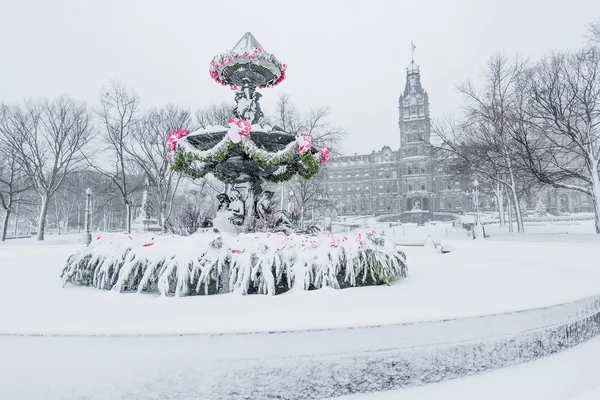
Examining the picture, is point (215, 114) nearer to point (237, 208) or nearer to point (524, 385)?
point (237, 208)

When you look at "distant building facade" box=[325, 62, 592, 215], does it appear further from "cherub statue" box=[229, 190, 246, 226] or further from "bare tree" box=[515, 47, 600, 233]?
"cherub statue" box=[229, 190, 246, 226]

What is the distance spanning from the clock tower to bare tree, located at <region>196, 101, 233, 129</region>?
60.6 m

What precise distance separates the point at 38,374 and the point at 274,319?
170cm

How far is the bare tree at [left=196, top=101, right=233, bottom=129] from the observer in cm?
2334


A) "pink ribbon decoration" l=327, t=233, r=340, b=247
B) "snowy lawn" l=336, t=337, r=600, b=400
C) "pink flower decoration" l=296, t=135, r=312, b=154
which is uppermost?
"pink flower decoration" l=296, t=135, r=312, b=154

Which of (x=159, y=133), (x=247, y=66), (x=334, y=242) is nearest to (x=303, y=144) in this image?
(x=247, y=66)

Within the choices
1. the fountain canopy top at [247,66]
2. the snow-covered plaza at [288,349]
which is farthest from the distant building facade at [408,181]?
the snow-covered plaza at [288,349]

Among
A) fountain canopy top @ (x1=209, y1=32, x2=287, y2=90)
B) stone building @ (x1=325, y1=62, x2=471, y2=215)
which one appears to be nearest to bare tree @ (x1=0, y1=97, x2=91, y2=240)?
fountain canopy top @ (x1=209, y1=32, x2=287, y2=90)

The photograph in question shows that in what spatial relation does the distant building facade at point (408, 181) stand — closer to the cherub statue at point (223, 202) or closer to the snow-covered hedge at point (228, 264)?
the cherub statue at point (223, 202)

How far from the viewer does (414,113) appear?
79062mm

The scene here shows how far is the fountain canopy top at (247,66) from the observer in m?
6.73

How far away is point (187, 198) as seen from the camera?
2197 inches

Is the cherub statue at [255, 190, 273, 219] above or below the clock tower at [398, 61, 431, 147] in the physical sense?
below

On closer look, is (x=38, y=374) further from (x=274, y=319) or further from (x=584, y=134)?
(x=584, y=134)
